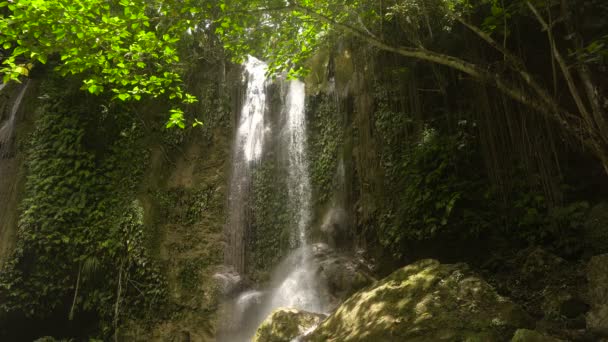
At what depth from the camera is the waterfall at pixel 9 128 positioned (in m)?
11.2

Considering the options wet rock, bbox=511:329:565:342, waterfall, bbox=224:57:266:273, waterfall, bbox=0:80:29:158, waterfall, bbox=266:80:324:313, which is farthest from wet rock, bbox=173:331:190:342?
waterfall, bbox=0:80:29:158

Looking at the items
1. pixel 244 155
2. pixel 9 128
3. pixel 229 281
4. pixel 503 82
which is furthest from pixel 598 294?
pixel 9 128

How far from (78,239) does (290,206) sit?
5.09m

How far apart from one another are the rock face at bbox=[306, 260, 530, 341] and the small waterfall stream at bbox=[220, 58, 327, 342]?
7.19ft

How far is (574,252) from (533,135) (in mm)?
1595

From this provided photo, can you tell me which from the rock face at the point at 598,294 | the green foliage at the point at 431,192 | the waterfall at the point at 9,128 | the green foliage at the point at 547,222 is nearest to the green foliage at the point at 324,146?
the green foliage at the point at 431,192

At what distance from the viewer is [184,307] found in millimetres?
8945

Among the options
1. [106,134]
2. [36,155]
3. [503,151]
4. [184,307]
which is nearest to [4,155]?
[36,155]

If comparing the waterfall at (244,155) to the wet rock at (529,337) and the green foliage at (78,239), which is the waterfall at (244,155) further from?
the wet rock at (529,337)

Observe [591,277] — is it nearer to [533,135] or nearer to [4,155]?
[533,135]

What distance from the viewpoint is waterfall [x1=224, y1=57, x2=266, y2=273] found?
31.1ft

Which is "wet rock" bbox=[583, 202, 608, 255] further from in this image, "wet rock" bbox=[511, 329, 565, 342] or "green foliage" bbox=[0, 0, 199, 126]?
"green foliage" bbox=[0, 0, 199, 126]

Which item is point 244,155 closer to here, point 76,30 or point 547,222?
point 76,30

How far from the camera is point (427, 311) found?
4.24m
